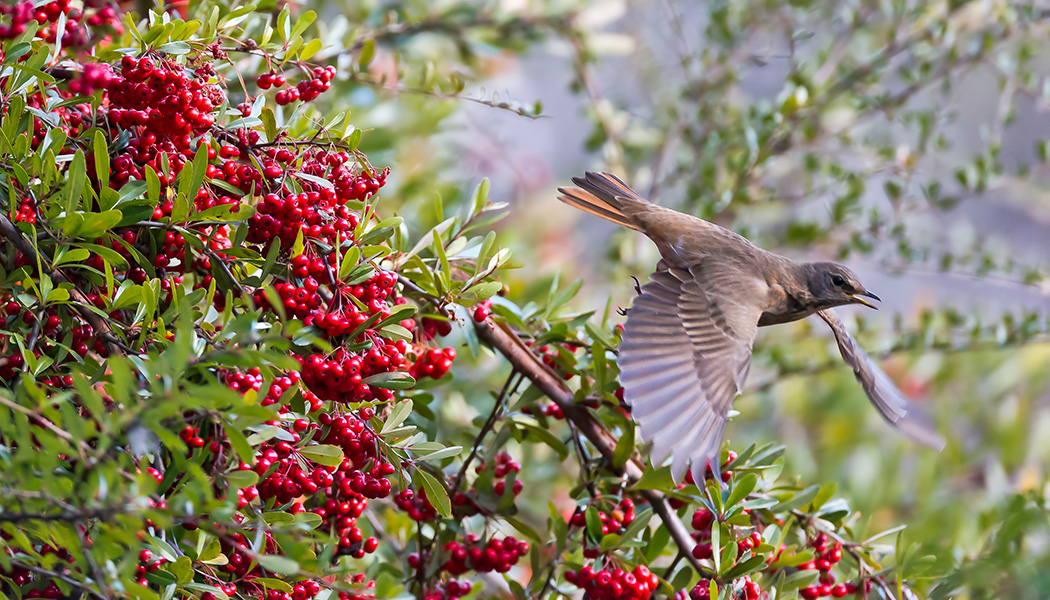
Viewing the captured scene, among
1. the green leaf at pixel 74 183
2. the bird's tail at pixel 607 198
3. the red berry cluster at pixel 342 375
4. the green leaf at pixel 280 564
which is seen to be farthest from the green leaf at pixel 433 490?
the bird's tail at pixel 607 198

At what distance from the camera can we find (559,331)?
5.47 feet

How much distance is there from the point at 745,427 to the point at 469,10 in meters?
2.37

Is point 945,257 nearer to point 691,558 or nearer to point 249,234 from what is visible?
point 691,558

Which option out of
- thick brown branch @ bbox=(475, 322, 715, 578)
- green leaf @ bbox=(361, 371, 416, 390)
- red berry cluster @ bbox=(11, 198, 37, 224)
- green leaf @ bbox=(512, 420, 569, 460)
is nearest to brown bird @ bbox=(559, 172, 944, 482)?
thick brown branch @ bbox=(475, 322, 715, 578)

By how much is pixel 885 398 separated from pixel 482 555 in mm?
1106

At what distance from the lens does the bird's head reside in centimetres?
238

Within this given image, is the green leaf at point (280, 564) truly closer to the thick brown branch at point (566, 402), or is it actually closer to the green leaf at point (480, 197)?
the thick brown branch at point (566, 402)

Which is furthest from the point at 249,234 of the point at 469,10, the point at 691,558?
the point at 469,10

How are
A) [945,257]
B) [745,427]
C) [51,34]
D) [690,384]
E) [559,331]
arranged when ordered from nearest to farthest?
1. [51,34]
2. [559,331]
3. [690,384]
4. [945,257]
5. [745,427]

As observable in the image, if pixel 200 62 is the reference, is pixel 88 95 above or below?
below

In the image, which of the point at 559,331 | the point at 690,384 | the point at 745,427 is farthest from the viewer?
the point at 745,427

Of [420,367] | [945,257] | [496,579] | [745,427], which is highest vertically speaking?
[945,257]

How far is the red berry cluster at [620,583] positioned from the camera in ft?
4.83

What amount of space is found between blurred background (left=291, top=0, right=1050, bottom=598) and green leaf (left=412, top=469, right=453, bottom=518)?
0.71m
